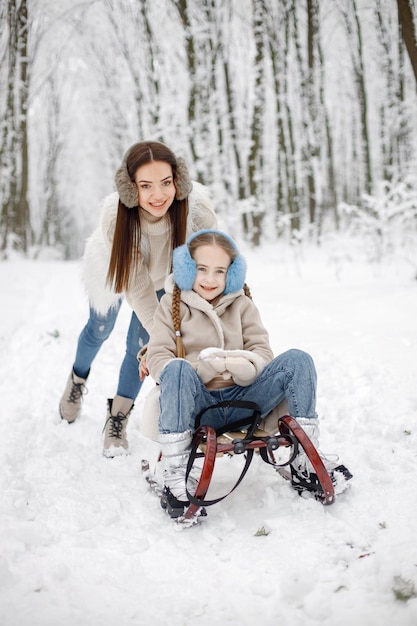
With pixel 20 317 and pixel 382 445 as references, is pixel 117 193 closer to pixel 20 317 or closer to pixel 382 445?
pixel 382 445

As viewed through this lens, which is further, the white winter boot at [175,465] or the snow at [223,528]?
the white winter boot at [175,465]

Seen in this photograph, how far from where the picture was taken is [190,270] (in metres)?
2.44

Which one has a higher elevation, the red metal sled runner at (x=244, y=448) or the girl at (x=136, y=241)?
the girl at (x=136, y=241)

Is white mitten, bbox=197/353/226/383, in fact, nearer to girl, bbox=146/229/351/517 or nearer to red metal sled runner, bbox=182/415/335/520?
girl, bbox=146/229/351/517

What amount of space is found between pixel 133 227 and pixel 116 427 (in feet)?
4.06

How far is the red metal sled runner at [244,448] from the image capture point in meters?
1.96

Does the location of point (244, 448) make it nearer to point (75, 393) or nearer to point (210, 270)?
point (210, 270)

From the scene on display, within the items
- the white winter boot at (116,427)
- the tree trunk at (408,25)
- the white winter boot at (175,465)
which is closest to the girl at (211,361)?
the white winter boot at (175,465)

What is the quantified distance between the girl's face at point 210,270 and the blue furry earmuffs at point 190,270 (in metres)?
0.03

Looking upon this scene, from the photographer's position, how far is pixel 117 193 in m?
2.65

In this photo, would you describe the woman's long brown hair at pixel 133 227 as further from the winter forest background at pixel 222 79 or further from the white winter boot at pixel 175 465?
the winter forest background at pixel 222 79

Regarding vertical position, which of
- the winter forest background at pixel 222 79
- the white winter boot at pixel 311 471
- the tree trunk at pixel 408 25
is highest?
the winter forest background at pixel 222 79

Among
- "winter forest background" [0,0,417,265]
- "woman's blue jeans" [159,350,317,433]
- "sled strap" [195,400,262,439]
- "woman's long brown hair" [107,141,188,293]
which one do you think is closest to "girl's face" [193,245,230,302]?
"woman's long brown hair" [107,141,188,293]

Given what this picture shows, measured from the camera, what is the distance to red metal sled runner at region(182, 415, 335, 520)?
196 cm
